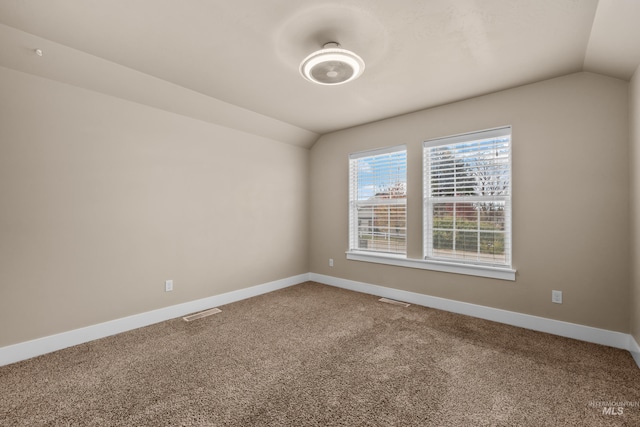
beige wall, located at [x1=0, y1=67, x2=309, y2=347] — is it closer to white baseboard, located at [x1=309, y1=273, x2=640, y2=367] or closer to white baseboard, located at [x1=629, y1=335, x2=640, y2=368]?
white baseboard, located at [x1=309, y1=273, x2=640, y2=367]

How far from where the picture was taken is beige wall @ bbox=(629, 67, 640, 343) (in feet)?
7.57

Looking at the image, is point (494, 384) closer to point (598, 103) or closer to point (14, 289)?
point (598, 103)

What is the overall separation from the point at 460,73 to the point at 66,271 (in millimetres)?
4138

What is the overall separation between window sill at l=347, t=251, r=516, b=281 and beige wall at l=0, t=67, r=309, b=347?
161cm

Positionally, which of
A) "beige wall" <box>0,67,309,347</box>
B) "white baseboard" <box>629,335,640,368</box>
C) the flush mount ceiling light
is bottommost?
"white baseboard" <box>629,335,640,368</box>

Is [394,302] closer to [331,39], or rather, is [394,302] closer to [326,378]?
[326,378]

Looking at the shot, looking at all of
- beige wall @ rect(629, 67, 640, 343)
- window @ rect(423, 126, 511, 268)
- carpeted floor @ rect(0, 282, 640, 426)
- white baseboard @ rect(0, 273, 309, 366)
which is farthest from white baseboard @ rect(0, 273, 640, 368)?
window @ rect(423, 126, 511, 268)

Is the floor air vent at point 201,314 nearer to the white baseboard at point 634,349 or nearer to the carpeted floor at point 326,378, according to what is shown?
the carpeted floor at point 326,378

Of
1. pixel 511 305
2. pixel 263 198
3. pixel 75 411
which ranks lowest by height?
pixel 75 411

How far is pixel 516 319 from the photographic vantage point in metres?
3.07

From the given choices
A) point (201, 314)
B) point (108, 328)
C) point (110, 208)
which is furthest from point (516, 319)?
point (110, 208)

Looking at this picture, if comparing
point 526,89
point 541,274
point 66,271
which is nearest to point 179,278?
point 66,271

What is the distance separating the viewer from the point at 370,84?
9.87 ft

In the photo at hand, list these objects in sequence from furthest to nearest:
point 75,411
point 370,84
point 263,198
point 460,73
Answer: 1. point 263,198
2. point 370,84
3. point 460,73
4. point 75,411
